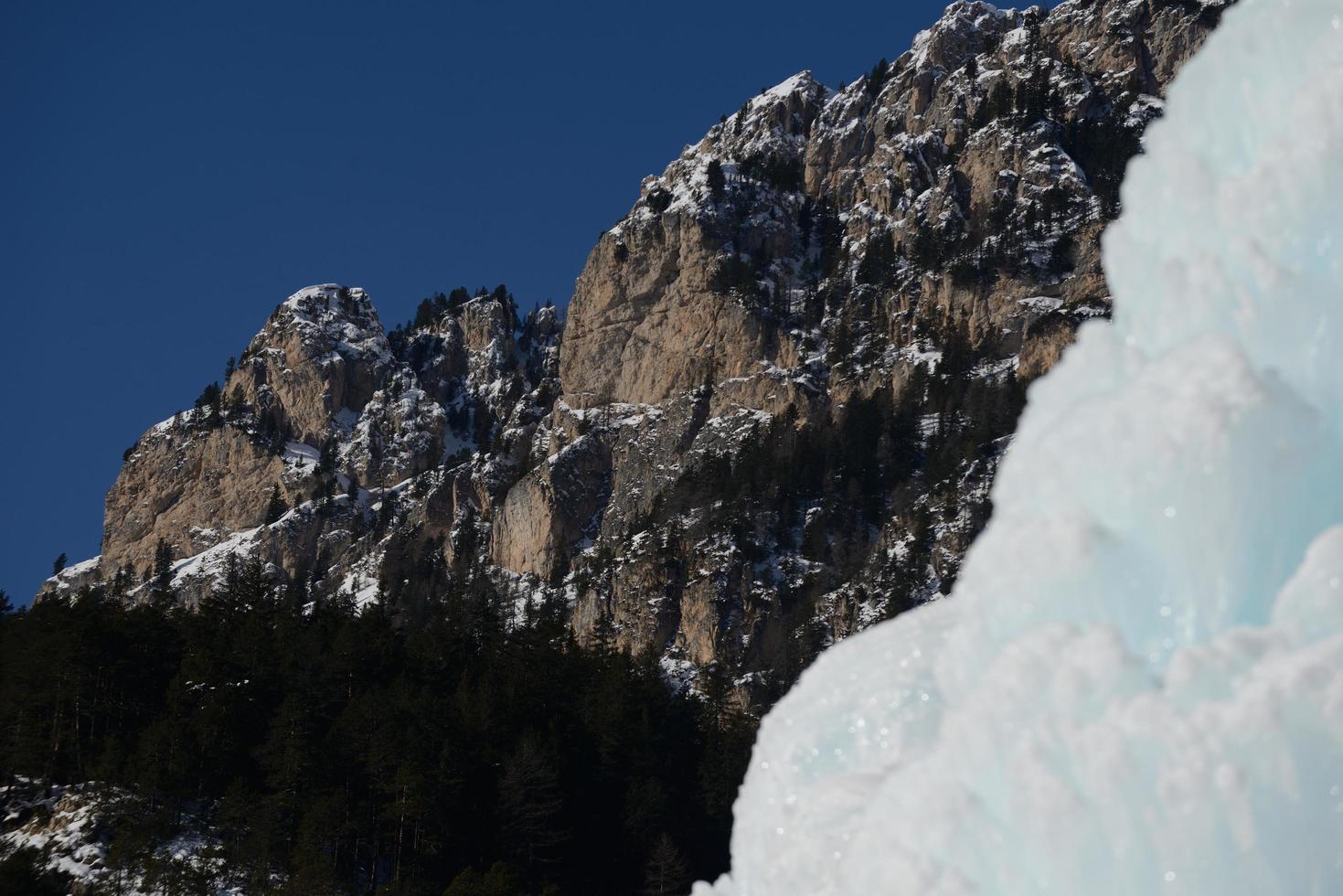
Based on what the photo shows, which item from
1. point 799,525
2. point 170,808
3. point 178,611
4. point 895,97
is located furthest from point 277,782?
point 895,97

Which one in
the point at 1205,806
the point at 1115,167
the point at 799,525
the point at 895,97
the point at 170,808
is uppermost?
the point at 895,97

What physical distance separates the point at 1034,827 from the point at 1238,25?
575 cm

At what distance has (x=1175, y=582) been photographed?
26.7ft

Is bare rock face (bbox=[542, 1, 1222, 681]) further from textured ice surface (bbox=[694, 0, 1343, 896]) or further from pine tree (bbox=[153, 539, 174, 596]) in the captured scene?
textured ice surface (bbox=[694, 0, 1343, 896])

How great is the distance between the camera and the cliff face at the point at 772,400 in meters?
129

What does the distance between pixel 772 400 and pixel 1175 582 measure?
14462 centimetres

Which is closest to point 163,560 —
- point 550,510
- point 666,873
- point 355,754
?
point 550,510

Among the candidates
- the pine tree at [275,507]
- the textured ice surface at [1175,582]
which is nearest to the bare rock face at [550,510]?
the pine tree at [275,507]

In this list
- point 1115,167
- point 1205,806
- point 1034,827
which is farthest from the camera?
point 1115,167

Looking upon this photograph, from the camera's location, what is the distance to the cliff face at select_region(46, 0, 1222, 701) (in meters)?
129

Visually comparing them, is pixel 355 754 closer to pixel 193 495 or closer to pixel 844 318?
pixel 844 318

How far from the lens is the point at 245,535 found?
185m

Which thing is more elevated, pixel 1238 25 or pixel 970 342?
pixel 970 342

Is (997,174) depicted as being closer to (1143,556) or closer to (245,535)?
(245,535)
